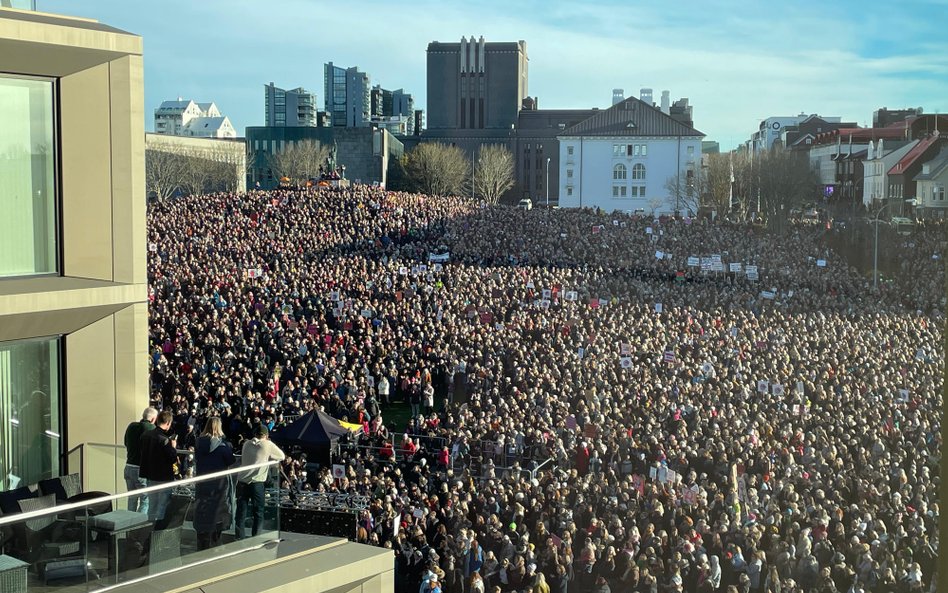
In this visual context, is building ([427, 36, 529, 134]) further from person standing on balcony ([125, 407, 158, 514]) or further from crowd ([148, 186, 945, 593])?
person standing on balcony ([125, 407, 158, 514])

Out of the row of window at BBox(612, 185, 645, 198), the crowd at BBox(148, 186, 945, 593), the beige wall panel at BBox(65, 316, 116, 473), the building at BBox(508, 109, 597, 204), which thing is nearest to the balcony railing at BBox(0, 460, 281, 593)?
the beige wall panel at BBox(65, 316, 116, 473)

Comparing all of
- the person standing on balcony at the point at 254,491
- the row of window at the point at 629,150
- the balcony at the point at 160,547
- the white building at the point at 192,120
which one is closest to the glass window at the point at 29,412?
the balcony at the point at 160,547

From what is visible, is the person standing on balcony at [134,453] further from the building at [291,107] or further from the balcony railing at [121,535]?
the building at [291,107]

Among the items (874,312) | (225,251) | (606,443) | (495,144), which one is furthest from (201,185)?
(606,443)

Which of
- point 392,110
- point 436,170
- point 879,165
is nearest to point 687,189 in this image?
point 879,165

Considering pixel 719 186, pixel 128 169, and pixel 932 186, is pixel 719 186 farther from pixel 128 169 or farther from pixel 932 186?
pixel 128 169

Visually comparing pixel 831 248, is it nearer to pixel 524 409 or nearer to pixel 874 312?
pixel 874 312
